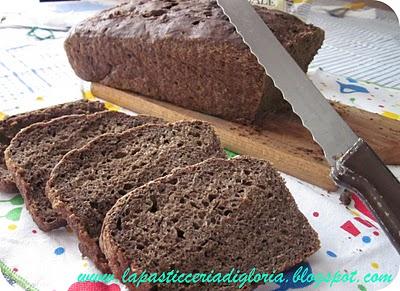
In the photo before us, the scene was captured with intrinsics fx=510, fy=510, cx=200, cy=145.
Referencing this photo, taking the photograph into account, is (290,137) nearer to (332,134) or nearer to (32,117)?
(332,134)

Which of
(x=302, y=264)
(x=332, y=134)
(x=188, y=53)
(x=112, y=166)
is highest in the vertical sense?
(x=332, y=134)

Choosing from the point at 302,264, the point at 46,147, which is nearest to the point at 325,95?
the point at 302,264

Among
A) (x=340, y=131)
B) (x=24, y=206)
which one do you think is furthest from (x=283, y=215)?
(x=24, y=206)

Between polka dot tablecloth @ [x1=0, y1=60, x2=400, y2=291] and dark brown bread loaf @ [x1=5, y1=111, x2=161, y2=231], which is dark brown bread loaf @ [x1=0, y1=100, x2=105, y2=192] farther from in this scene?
polka dot tablecloth @ [x1=0, y1=60, x2=400, y2=291]

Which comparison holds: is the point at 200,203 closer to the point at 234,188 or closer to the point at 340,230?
the point at 234,188

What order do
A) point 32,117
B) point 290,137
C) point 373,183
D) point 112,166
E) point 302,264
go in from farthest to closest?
point 290,137, point 32,117, point 112,166, point 302,264, point 373,183

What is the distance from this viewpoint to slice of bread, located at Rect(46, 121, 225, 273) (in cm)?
155

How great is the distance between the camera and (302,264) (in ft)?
4.99

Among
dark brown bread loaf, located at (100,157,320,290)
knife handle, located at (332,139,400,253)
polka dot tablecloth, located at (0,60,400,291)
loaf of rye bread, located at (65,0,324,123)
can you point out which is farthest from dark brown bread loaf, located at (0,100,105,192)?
knife handle, located at (332,139,400,253)

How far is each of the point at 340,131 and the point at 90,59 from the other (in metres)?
1.58

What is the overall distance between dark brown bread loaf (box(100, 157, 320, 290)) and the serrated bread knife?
0.21 metres

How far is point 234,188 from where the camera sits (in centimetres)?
160

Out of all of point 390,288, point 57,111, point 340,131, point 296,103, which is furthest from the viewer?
point 57,111

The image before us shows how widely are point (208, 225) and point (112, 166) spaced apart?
0.44 meters
